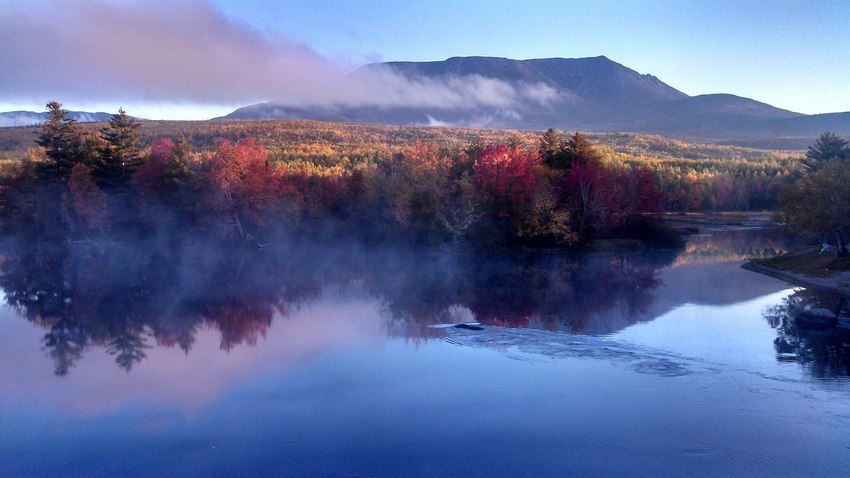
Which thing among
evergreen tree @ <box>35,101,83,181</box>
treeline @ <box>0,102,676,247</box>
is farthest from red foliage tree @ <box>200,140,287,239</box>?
evergreen tree @ <box>35,101,83,181</box>

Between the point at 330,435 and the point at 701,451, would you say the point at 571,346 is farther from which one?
the point at 330,435

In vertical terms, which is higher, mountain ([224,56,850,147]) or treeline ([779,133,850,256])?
mountain ([224,56,850,147])

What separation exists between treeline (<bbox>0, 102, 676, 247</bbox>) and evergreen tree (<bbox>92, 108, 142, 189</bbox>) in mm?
73

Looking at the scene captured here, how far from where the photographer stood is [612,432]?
35.5 feet

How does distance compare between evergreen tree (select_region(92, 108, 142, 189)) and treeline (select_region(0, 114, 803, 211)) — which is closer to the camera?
evergreen tree (select_region(92, 108, 142, 189))

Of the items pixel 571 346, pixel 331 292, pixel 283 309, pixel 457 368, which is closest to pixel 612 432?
pixel 457 368

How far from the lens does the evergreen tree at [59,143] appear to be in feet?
156

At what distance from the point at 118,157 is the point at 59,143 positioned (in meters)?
4.40

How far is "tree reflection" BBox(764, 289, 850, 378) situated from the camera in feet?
47.6

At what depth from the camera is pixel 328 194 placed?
4725cm

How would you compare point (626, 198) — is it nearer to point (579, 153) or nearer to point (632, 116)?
point (579, 153)

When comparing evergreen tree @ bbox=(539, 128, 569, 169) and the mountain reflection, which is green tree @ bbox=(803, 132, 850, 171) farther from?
the mountain reflection

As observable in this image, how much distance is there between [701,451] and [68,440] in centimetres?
1012

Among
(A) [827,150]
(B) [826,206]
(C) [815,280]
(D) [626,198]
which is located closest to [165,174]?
(D) [626,198]
